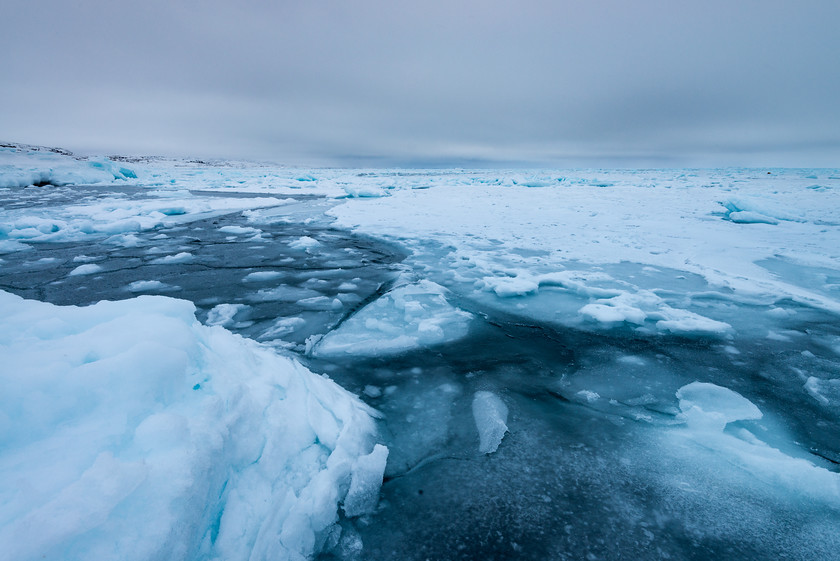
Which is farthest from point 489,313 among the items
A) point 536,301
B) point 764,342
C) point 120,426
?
point 120,426

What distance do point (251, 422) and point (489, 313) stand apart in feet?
7.63

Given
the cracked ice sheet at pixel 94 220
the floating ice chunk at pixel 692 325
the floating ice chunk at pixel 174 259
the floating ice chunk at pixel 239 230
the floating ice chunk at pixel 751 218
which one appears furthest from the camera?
the floating ice chunk at pixel 751 218

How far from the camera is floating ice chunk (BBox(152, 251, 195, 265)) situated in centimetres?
491

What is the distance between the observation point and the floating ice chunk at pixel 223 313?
3064 millimetres

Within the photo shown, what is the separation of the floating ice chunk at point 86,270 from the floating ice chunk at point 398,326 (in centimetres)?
343

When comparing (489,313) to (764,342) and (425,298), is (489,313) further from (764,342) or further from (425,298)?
(764,342)

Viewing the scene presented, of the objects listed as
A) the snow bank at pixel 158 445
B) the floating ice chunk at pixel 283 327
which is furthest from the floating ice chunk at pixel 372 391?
the floating ice chunk at pixel 283 327

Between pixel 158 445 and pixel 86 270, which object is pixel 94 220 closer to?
pixel 86 270

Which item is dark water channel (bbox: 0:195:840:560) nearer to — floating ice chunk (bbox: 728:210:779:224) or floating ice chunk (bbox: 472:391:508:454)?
floating ice chunk (bbox: 472:391:508:454)

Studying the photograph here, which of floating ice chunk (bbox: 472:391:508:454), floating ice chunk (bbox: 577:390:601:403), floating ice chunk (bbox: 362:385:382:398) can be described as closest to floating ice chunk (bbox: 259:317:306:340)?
floating ice chunk (bbox: 362:385:382:398)

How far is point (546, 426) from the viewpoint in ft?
6.28

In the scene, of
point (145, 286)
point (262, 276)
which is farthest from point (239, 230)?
point (145, 286)

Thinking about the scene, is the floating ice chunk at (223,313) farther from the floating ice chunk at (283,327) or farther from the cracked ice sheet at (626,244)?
the cracked ice sheet at (626,244)

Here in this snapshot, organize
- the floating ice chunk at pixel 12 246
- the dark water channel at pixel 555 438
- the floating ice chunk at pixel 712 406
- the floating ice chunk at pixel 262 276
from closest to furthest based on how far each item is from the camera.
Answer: the dark water channel at pixel 555 438 < the floating ice chunk at pixel 712 406 < the floating ice chunk at pixel 262 276 < the floating ice chunk at pixel 12 246
